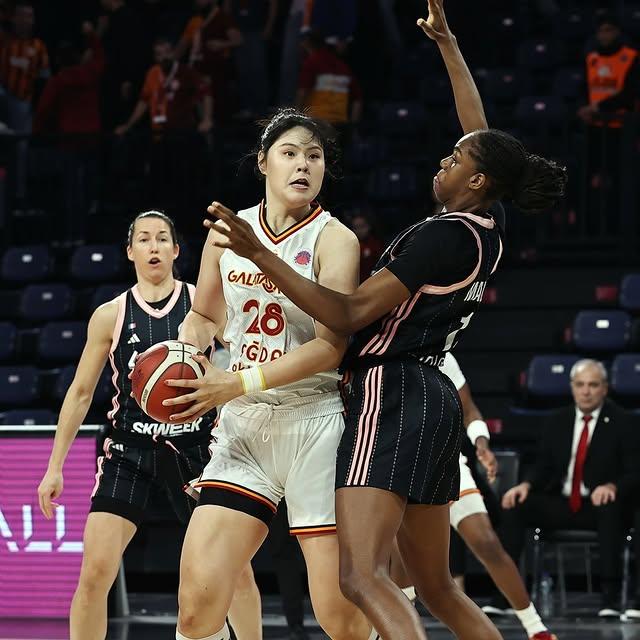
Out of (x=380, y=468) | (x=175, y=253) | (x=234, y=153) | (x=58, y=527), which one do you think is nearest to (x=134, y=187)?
(x=234, y=153)

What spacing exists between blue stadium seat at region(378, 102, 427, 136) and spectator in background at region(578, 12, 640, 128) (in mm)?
1505

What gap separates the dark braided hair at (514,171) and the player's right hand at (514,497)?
173 inches

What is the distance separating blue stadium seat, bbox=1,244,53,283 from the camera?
1205cm

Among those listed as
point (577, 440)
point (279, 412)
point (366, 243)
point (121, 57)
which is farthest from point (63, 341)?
point (279, 412)

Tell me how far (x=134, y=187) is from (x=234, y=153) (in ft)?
3.15

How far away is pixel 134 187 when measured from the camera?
1226 cm

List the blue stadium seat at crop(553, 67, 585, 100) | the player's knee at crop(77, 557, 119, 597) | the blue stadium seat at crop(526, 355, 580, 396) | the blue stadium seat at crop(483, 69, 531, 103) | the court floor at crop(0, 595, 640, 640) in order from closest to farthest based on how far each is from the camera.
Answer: the player's knee at crop(77, 557, 119, 597)
the court floor at crop(0, 595, 640, 640)
the blue stadium seat at crop(526, 355, 580, 396)
the blue stadium seat at crop(553, 67, 585, 100)
the blue stadium seat at crop(483, 69, 531, 103)

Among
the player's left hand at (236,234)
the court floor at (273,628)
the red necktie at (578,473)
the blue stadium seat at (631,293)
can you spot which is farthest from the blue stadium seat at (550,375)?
the player's left hand at (236,234)

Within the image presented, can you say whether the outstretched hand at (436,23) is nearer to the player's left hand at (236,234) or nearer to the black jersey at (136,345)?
the player's left hand at (236,234)

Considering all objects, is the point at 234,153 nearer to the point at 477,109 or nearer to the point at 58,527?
the point at 58,527

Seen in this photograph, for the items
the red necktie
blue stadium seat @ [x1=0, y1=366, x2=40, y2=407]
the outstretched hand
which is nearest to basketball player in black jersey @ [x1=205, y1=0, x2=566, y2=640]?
the outstretched hand

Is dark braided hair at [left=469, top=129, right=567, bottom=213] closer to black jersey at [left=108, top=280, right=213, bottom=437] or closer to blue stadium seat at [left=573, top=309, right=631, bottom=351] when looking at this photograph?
black jersey at [left=108, top=280, right=213, bottom=437]

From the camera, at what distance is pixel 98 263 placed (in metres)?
11.9

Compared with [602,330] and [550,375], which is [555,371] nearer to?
[550,375]
